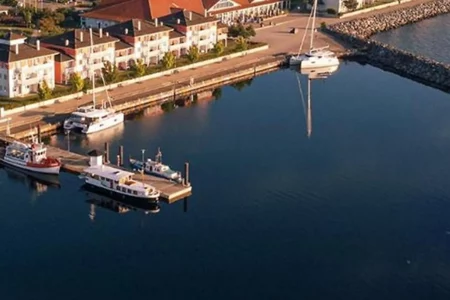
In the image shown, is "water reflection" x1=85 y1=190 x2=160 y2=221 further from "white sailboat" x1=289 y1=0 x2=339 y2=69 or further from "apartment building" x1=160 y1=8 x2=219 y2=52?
"white sailboat" x1=289 y1=0 x2=339 y2=69

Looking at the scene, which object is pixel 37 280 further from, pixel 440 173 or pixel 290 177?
pixel 440 173

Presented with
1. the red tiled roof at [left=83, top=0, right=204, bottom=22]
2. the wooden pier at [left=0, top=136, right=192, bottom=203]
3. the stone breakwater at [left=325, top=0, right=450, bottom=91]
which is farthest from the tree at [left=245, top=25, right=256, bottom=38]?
the wooden pier at [left=0, top=136, right=192, bottom=203]

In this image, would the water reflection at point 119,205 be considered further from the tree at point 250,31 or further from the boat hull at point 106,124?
the tree at point 250,31

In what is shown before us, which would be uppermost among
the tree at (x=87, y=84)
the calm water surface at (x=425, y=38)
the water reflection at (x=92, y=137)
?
the tree at (x=87, y=84)

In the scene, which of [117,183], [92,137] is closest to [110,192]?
[117,183]

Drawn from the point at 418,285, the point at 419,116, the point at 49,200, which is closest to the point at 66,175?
the point at 49,200

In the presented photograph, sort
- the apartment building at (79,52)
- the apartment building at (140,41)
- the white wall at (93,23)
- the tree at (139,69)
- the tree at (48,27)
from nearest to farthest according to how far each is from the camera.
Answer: the apartment building at (79,52)
the tree at (139,69)
the apartment building at (140,41)
the tree at (48,27)
the white wall at (93,23)

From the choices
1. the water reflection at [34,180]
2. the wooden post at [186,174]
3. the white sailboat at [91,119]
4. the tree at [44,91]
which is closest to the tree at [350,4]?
the white sailboat at [91,119]
